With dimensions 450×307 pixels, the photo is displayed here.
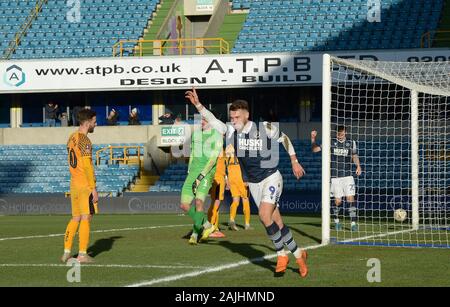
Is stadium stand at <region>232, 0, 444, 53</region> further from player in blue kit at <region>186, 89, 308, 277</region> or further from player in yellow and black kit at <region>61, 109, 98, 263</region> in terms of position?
player in blue kit at <region>186, 89, 308, 277</region>

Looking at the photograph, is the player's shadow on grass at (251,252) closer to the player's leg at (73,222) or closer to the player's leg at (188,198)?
the player's leg at (188,198)

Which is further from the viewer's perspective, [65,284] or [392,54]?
[392,54]

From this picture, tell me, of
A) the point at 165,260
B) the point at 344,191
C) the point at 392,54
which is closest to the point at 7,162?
the point at 392,54

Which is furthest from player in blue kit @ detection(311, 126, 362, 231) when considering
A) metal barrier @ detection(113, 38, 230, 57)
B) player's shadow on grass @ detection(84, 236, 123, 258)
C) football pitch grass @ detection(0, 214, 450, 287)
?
metal barrier @ detection(113, 38, 230, 57)

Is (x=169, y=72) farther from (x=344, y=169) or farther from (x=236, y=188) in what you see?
(x=344, y=169)

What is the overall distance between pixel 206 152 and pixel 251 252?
299 cm

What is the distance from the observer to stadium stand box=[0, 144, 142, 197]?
117 feet

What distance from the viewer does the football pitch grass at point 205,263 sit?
11.2 metres

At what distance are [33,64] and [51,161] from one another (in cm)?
380

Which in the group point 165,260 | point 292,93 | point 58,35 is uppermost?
point 58,35

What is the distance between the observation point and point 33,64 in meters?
37.8

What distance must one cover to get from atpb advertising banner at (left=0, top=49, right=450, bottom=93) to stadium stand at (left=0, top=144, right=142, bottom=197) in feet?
8.03

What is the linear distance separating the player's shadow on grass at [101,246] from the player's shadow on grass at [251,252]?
1867mm
